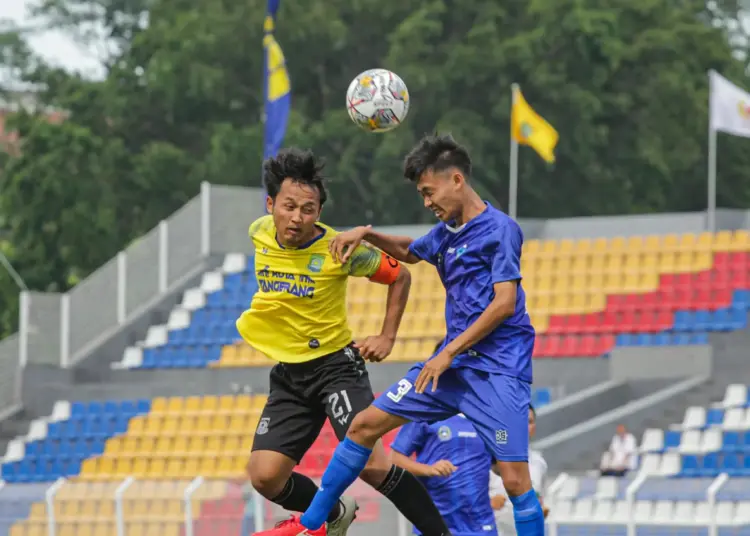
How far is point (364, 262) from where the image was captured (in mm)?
9156

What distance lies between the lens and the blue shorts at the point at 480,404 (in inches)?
335

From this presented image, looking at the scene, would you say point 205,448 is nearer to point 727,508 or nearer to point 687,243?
point 687,243

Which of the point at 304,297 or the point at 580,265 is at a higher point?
the point at 304,297

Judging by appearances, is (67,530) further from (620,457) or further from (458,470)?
(620,457)

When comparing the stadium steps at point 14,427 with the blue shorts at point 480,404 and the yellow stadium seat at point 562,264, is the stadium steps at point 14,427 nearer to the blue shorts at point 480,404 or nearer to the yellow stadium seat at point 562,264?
the yellow stadium seat at point 562,264

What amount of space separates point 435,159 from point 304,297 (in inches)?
44.3

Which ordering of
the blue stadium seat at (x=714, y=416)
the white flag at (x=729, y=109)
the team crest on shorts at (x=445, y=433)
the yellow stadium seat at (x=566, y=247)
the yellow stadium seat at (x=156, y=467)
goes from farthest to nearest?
the white flag at (x=729, y=109)
the yellow stadium seat at (x=566, y=247)
the yellow stadium seat at (x=156, y=467)
the blue stadium seat at (x=714, y=416)
the team crest on shorts at (x=445, y=433)

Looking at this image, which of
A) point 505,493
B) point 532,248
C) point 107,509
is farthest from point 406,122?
point 505,493

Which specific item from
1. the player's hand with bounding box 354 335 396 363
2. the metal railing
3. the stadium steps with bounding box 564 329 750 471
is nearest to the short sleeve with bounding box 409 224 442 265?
the player's hand with bounding box 354 335 396 363

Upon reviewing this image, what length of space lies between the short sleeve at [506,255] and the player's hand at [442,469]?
1772mm

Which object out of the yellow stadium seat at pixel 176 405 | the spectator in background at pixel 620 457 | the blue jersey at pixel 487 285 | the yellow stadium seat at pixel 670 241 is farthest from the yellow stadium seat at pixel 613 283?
the blue jersey at pixel 487 285

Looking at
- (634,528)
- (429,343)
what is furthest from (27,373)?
(634,528)

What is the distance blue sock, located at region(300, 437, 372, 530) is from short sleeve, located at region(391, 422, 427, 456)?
5.01 ft

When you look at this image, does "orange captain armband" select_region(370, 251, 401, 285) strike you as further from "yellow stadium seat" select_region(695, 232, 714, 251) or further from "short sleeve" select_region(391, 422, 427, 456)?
"yellow stadium seat" select_region(695, 232, 714, 251)
